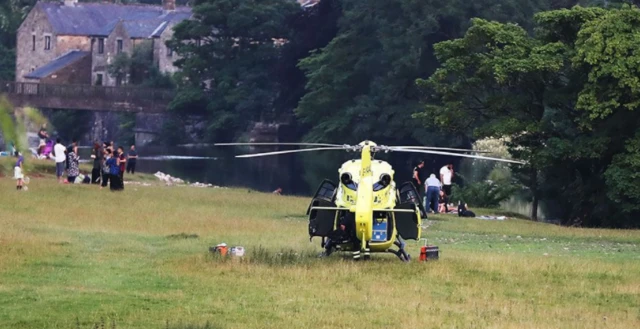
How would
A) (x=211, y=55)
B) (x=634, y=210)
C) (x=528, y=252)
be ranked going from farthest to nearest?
(x=211, y=55) → (x=634, y=210) → (x=528, y=252)

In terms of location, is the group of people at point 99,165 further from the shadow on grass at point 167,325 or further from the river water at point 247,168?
the shadow on grass at point 167,325

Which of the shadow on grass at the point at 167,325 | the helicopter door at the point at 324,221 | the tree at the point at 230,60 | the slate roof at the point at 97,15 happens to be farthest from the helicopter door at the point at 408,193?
the slate roof at the point at 97,15

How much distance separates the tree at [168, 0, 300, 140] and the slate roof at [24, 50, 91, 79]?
24387 mm

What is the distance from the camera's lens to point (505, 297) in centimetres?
2148

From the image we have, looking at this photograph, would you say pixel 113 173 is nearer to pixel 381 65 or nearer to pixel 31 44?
pixel 381 65

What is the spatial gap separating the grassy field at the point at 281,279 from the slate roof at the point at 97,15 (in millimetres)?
96583

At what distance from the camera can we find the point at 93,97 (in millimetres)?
103750

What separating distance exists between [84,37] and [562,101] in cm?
9478

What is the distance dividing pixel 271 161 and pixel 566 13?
166 feet

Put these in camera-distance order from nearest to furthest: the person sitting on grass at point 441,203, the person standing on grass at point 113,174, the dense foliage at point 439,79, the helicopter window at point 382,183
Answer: the helicopter window at point 382,183 < the dense foliage at point 439,79 < the person sitting on grass at point 441,203 < the person standing on grass at point 113,174

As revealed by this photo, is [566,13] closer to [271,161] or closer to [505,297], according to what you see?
[505,297]

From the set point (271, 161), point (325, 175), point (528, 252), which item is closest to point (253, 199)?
point (528, 252)

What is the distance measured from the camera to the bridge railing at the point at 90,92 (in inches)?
4047

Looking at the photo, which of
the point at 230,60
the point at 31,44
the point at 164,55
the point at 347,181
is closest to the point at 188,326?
the point at 347,181
